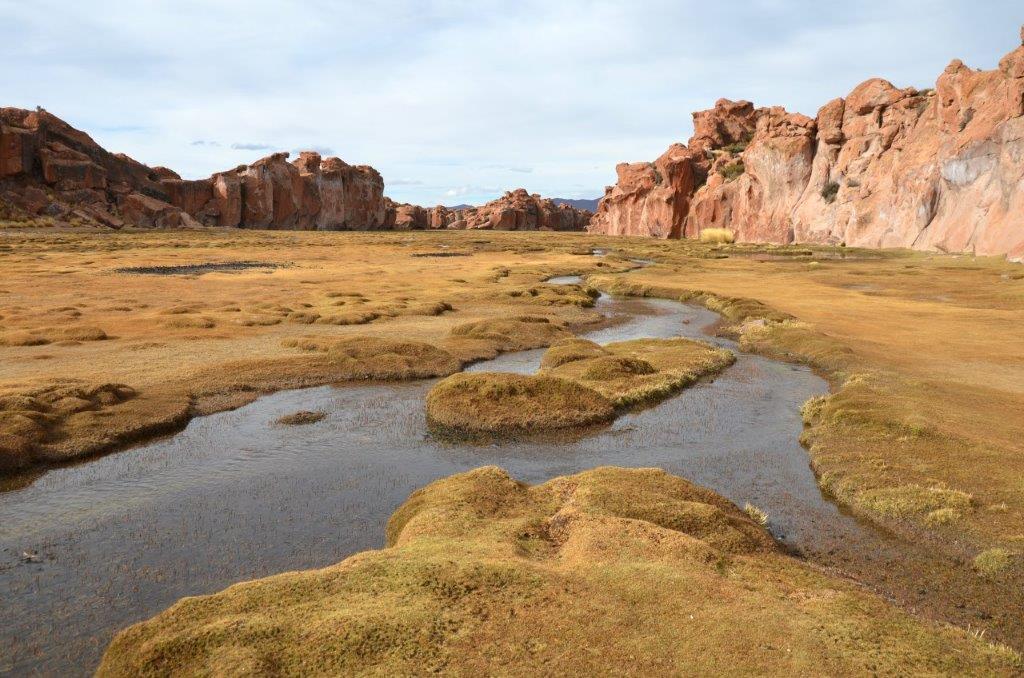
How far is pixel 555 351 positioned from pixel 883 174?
116520 mm

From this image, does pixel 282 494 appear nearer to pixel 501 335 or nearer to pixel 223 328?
pixel 501 335

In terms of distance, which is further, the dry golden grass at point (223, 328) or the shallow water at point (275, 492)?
the dry golden grass at point (223, 328)

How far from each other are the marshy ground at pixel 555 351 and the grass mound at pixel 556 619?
2803mm

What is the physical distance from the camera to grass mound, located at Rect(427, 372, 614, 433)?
2358 cm

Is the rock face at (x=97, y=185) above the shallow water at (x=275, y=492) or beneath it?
above

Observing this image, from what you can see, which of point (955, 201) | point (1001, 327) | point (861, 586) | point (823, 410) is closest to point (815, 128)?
point (955, 201)

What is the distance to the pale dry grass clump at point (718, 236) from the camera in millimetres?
166825

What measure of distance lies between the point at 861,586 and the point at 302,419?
58.7 feet

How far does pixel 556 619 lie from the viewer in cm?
1027

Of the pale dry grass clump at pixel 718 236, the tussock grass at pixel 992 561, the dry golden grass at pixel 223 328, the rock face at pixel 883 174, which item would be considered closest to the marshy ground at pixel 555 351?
the tussock grass at pixel 992 561

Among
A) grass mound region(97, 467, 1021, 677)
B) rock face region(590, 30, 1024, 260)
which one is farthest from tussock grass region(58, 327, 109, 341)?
rock face region(590, 30, 1024, 260)

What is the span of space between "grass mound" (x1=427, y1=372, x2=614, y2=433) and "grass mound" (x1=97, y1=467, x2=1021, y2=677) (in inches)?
383

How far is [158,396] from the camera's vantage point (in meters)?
25.9

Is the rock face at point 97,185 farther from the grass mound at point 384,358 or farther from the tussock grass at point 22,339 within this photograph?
A: the grass mound at point 384,358
